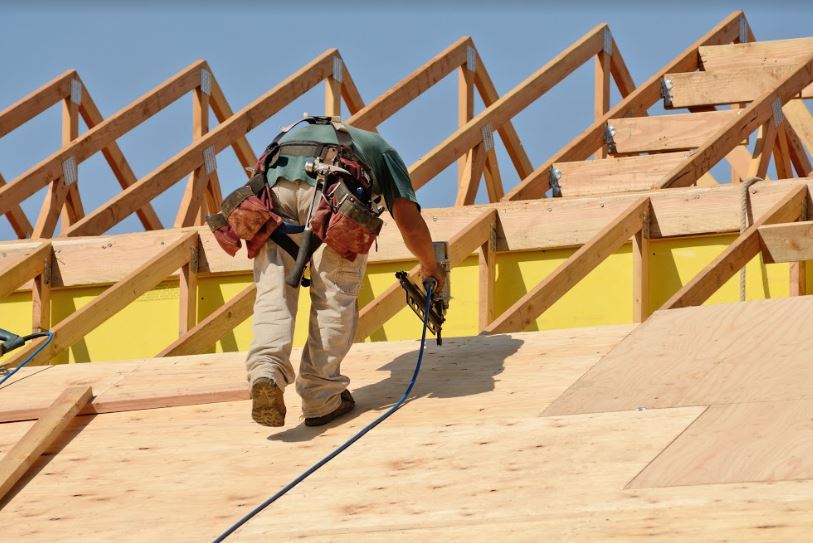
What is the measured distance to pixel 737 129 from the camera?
26.5 ft

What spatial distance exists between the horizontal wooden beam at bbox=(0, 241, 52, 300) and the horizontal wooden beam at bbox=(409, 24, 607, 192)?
228 centimetres

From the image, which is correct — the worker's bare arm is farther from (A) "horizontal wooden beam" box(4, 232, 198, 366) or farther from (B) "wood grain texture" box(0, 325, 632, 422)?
(A) "horizontal wooden beam" box(4, 232, 198, 366)

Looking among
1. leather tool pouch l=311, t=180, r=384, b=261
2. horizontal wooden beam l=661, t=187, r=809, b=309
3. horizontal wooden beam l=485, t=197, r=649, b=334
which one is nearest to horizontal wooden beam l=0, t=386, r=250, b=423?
leather tool pouch l=311, t=180, r=384, b=261

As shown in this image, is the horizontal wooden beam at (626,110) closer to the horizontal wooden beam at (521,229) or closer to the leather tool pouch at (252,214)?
the horizontal wooden beam at (521,229)

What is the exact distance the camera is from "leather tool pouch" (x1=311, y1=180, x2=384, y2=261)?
14.5 feet

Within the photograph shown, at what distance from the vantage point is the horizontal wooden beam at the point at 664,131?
9242mm

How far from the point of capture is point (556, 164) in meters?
8.88

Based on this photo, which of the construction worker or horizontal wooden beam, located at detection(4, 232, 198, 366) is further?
horizontal wooden beam, located at detection(4, 232, 198, 366)

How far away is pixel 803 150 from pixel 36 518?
8889mm

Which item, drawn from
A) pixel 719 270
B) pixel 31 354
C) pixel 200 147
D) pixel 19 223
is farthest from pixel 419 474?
→ pixel 19 223

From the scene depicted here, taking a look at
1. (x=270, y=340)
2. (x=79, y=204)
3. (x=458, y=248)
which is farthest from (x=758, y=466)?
(x=79, y=204)

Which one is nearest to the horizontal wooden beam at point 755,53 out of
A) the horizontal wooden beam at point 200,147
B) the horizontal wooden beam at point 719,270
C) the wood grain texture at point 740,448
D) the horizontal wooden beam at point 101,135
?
the horizontal wooden beam at point 200,147

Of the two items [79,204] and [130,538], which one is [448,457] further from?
[79,204]

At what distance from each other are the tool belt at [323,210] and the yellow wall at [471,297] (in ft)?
9.92
